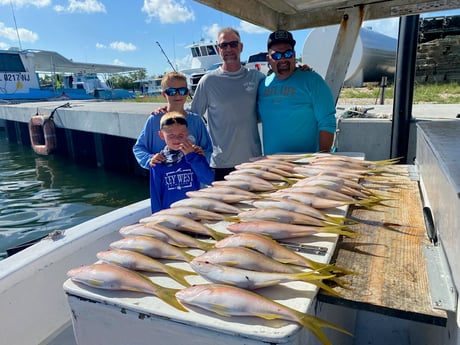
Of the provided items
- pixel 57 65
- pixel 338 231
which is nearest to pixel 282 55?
pixel 338 231

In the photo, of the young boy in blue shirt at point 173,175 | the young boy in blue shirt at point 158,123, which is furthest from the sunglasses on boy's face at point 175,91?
the young boy in blue shirt at point 173,175

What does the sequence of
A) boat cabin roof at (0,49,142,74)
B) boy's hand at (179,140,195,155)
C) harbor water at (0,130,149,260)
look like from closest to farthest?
boy's hand at (179,140,195,155) < harbor water at (0,130,149,260) < boat cabin roof at (0,49,142,74)

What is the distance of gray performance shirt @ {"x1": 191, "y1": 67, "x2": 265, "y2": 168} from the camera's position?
374 centimetres

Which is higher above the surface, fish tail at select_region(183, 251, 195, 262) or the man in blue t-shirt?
the man in blue t-shirt

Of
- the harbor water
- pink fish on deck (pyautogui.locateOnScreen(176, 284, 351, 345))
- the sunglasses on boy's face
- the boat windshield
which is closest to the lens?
pink fish on deck (pyautogui.locateOnScreen(176, 284, 351, 345))

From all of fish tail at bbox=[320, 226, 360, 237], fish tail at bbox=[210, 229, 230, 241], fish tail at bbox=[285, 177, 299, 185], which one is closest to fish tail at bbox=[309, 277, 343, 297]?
fish tail at bbox=[320, 226, 360, 237]

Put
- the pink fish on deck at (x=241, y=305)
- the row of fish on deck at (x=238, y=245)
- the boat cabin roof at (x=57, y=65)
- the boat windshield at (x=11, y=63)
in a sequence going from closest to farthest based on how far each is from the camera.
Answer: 1. the pink fish on deck at (x=241, y=305)
2. the row of fish on deck at (x=238, y=245)
3. the boat windshield at (x=11, y=63)
4. the boat cabin roof at (x=57, y=65)

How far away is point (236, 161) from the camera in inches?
154

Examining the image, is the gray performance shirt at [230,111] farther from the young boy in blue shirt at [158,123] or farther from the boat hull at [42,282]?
the boat hull at [42,282]

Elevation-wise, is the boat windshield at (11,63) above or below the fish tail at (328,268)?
above

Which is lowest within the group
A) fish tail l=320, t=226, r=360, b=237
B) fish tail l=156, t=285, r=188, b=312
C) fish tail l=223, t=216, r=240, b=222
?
fish tail l=156, t=285, r=188, b=312

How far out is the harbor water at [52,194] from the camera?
8.19 meters

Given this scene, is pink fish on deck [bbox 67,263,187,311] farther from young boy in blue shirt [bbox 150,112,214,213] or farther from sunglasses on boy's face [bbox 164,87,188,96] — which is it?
sunglasses on boy's face [bbox 164,87,188,96]

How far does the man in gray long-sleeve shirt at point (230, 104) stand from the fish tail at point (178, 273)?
2531 mm
